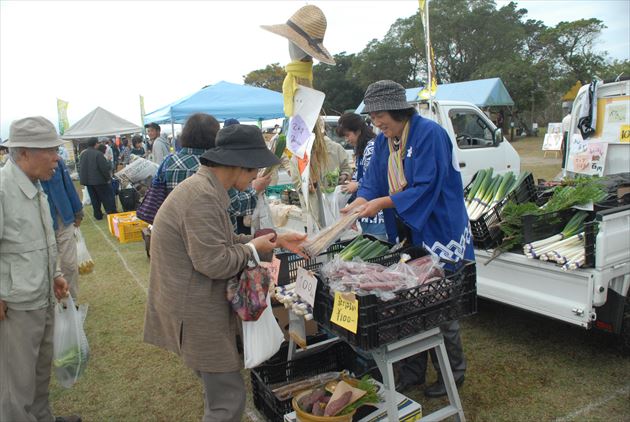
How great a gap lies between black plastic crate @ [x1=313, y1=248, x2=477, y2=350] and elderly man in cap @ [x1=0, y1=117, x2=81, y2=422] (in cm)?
163

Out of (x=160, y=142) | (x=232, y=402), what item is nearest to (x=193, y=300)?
(x=232, y=402)

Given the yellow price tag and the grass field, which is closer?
the yellow price tag

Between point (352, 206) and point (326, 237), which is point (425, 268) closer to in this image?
point (326, 237)

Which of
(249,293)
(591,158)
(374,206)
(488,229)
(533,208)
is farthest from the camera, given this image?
(591,158)

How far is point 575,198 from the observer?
3.63m

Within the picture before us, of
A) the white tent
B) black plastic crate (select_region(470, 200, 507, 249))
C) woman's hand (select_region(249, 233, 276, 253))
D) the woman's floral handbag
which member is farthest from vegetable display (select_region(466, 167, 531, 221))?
the white tent

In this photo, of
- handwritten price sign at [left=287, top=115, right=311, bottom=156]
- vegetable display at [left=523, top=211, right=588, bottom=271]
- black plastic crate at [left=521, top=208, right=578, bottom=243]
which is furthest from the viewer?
black plastic crate at [left=521, top=208, right=578, bottom=243]

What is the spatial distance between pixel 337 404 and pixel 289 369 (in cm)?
71

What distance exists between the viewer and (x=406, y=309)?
2.18 meters

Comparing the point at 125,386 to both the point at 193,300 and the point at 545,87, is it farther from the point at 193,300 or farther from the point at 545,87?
the point at 545,87

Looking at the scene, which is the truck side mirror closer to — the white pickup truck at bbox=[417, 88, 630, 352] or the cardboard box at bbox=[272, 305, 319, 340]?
the white pickup truck at bbox=[417, 88, 630, 352]

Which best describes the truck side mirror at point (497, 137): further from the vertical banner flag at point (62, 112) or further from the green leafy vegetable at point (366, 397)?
the vertical banner flag at point (62, 112)

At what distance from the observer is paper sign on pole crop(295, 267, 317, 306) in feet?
7.77

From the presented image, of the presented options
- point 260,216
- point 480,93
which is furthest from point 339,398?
point 480,93
